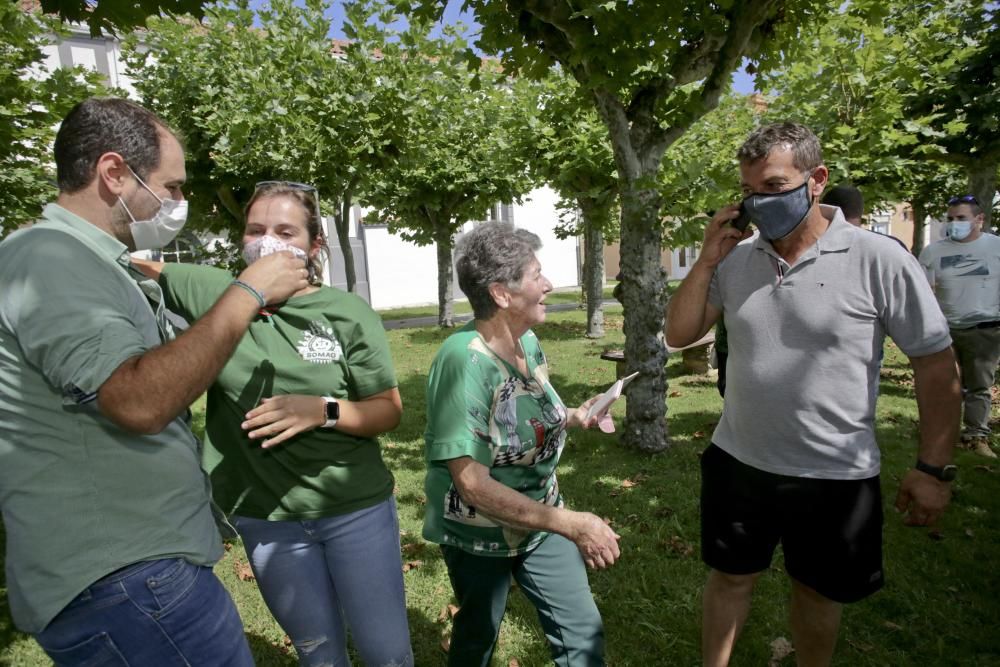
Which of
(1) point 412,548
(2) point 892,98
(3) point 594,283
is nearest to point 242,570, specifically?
(1) point 412,548

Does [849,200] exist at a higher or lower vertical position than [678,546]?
higher

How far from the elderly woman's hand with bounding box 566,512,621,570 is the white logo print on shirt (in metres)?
0.99

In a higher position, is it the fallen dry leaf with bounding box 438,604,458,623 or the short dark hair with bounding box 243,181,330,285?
the short dark hair with bounding box 243,181,330,285

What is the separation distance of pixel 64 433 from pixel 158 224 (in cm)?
59

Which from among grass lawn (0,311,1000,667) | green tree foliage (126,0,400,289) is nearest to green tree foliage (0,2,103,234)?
green tree foliage (126,0,400,289)

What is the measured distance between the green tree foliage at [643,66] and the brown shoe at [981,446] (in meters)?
2.78

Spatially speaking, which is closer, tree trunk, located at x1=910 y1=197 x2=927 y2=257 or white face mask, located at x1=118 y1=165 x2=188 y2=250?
white face mask, located at x1=118 y1=165 x2=188 y2=250

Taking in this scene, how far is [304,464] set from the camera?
2.11m

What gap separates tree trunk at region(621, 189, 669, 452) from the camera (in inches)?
220

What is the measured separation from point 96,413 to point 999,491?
19.9 feet

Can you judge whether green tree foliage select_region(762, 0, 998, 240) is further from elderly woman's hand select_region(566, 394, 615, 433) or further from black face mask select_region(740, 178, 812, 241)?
elderly woman's hand select_region(566, 394, 615, 433)

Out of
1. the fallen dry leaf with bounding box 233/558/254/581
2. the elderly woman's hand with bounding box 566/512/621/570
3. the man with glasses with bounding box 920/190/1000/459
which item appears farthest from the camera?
the man with glasses with bounding box 920/190/1000/459

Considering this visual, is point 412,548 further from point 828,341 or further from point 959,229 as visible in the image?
point 959,229

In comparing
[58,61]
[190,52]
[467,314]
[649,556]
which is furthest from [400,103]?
[58,61]
